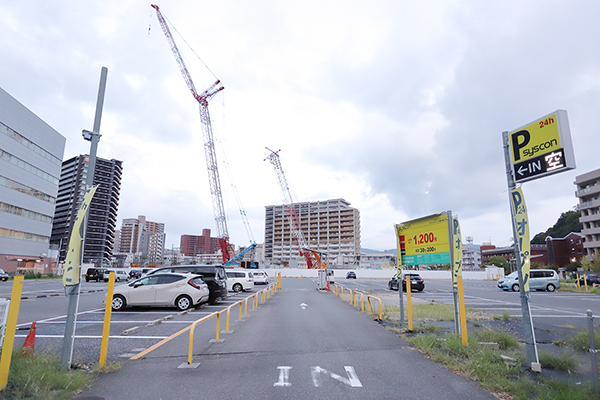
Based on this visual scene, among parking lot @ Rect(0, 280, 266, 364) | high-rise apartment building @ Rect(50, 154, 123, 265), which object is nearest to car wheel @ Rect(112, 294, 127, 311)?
parking lot @ Rect(0, 280, 266, 364)

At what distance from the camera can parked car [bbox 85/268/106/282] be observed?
38.3 metres

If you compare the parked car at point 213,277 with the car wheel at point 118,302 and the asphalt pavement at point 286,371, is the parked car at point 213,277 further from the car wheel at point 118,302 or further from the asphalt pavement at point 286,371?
the asphalt pavement at point 286,371

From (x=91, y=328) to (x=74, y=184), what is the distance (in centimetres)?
11936

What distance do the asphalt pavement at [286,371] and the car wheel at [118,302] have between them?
6236mm

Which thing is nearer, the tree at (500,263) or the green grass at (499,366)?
the green grass at (499,366)

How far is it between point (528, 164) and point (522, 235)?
1303mm

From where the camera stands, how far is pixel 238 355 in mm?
6828

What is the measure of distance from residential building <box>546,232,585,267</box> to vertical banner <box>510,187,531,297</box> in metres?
85.3

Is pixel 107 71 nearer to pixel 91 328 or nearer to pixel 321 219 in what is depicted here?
pixel 91 328

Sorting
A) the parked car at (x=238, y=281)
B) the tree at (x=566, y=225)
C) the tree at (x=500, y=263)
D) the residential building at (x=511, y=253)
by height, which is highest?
the tree at (x=566, y=225)

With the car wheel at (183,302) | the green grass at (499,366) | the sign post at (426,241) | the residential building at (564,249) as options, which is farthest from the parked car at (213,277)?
the residential building at (564,249)

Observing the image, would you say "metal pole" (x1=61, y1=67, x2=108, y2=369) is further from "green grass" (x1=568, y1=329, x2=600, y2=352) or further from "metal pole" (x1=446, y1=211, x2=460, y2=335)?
"green grass" (x1=568, y1=329, x2=600, y2=352)

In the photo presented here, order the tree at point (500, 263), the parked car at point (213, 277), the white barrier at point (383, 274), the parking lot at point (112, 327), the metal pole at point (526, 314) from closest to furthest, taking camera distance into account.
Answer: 1. the metal pole at point (526, 314)
2. the parking lot at point (112, 327)
3. the parked car at point (213, 277)
4. the white barrier at point (383, 274)
5. the tree at point (500, 263)

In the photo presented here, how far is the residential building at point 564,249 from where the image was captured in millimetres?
72125
